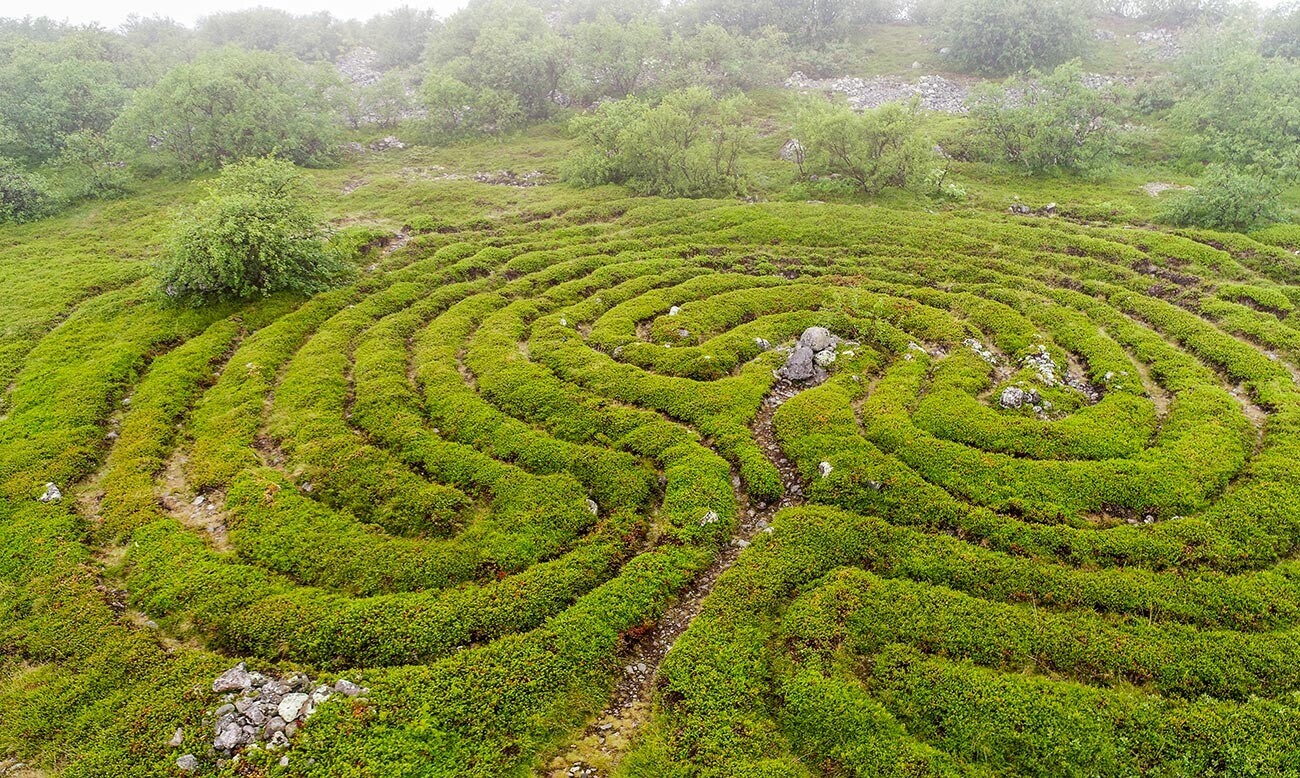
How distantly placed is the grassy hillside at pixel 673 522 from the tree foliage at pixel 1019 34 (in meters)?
50.9

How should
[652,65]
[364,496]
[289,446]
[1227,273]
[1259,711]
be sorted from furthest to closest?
[652,65] < [1227,273] < [289,446] < [364,496] < [1259,711]

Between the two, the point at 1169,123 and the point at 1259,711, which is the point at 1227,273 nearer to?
the point at 1259,711

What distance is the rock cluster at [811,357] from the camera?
2712 centimetres

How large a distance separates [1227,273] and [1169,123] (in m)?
34.3

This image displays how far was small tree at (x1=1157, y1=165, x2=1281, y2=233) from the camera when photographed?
126ft

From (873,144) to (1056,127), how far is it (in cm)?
1582

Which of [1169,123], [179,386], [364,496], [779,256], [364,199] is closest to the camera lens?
[364,496]

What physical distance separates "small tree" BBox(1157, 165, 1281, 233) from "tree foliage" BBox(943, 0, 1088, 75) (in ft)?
135

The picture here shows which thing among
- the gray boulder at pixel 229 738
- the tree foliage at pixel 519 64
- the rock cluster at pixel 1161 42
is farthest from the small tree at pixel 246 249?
the rock cluster at pixel 1161 42

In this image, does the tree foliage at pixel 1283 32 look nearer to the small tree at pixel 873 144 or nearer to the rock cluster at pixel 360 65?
the small tree at pixel 873 144

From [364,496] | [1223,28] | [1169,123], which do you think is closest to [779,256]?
[364,496]

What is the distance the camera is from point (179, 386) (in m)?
26.9

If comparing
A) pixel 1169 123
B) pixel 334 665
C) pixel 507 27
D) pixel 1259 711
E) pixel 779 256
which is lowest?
pixel 334 665

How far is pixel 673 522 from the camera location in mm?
19938
